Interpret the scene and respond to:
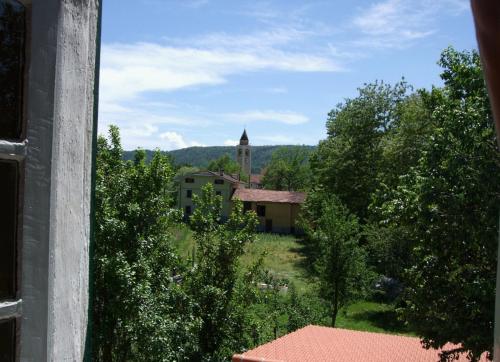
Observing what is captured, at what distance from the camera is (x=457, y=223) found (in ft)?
30.0

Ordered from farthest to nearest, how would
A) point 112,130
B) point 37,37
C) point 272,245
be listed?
point 272,245 → point 112,130 → point 37,37

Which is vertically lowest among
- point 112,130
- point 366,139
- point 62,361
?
point 62,361

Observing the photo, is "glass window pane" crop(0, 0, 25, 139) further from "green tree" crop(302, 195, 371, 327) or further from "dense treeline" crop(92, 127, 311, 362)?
"green tree" crop(302, 195, 371, 327)

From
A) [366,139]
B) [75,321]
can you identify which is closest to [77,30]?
[75,321]

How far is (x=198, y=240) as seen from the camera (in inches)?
519

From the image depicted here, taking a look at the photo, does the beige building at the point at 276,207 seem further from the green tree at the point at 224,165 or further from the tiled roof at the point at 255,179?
the green tree at the point at 224,165

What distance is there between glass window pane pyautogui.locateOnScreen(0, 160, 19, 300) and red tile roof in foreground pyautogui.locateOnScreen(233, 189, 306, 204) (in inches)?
1959

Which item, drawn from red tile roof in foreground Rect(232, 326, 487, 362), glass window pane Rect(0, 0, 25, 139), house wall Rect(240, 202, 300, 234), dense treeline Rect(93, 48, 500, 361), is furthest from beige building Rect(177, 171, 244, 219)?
glass window pane Rect(0, 0, 25, 139)

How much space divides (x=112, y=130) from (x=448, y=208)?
6.54 m

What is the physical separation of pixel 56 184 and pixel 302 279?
28351mm

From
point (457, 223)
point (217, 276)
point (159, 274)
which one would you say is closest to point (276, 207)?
point (217, 276)

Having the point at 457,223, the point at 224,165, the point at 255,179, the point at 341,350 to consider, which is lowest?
the point at 341,350

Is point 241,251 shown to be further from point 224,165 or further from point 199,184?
point 224,165

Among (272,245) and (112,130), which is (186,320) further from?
(272,245)
